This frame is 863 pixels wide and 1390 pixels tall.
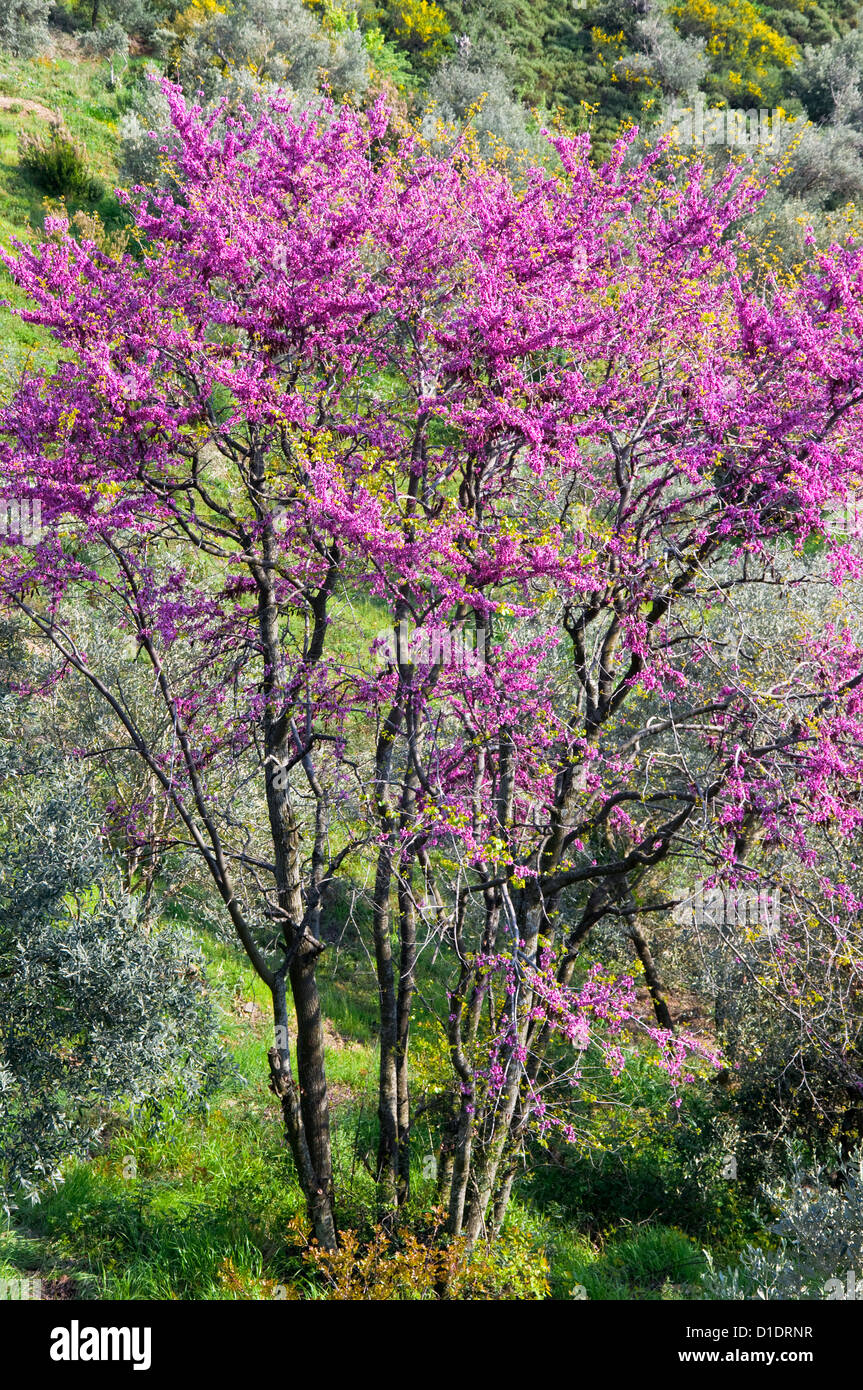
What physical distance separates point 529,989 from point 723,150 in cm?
3011

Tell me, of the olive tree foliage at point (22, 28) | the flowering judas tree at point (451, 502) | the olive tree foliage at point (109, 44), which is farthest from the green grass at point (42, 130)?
the flowering judas tree at point (451, 502)

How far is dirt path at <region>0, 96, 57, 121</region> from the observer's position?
865 inches

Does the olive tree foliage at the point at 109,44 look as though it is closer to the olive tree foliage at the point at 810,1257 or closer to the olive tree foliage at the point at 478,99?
the olive tree foliage at the point at 478,99

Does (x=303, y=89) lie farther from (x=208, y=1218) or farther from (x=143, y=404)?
(x=208, y=1218)

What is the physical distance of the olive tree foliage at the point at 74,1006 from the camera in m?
5.88

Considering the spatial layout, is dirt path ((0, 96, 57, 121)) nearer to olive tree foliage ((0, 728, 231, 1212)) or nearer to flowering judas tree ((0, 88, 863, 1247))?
flowering judas tree ((0, 88, 863, 1247))

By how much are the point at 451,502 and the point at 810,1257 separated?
542 centimetres

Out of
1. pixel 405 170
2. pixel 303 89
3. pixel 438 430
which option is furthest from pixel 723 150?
pixel 405 170

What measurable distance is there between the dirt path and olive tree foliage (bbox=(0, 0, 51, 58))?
2.56 m

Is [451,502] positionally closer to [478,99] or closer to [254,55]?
[478,99]

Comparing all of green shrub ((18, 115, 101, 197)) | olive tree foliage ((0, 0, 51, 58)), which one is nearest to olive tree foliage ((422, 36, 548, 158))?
green shrub ((18, 115, 101, 197))

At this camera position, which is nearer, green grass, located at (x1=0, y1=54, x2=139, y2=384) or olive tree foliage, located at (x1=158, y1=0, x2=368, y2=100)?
green grass, located at (x1=0, y1=54, x2=139, y2=384)

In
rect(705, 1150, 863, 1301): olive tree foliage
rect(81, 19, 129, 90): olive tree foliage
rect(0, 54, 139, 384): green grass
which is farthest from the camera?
rect(81, 19, 129, 90): olive tree foliage

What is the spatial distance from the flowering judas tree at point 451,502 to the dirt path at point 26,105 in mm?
19665
